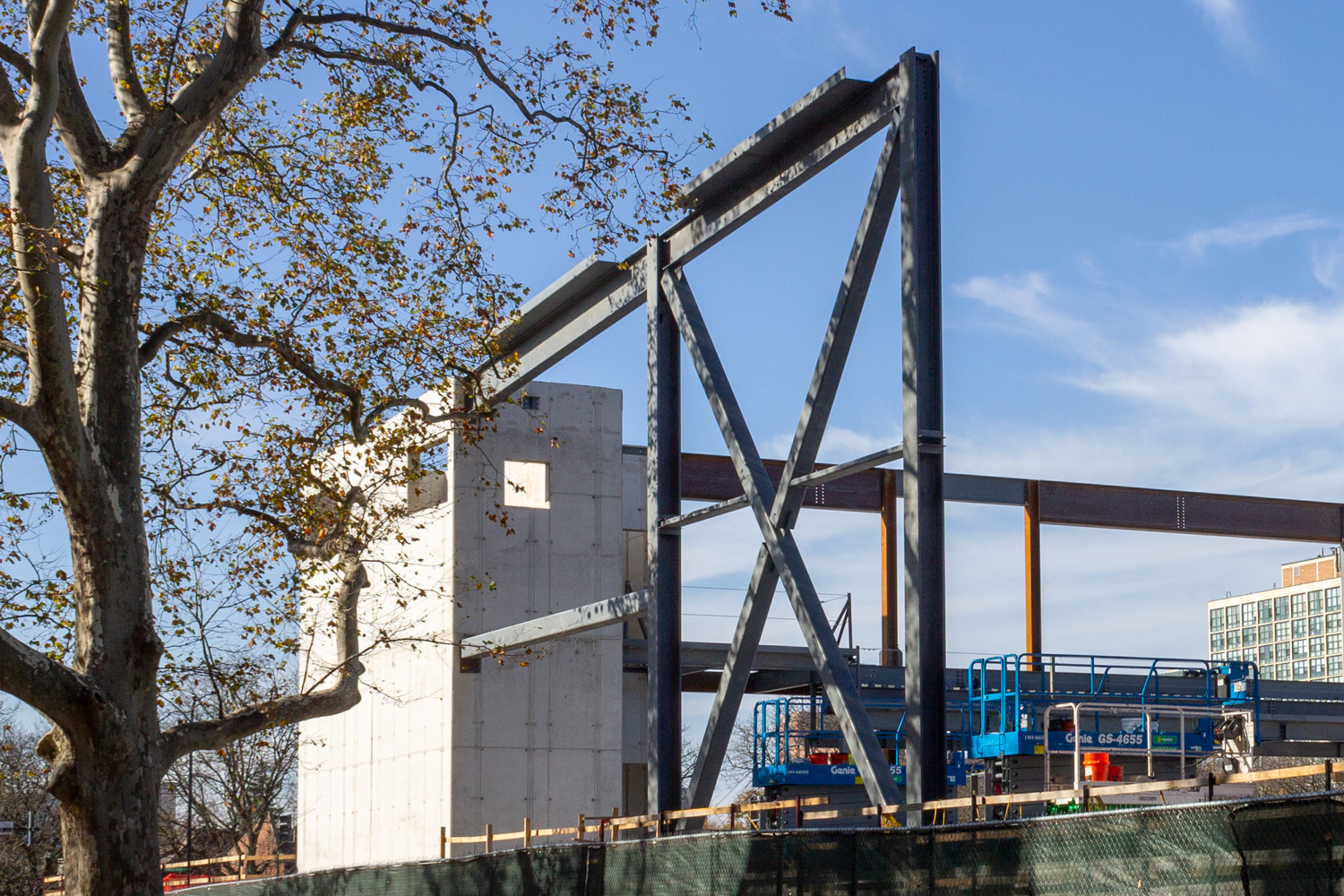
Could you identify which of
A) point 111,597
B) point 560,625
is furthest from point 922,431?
point 560,625

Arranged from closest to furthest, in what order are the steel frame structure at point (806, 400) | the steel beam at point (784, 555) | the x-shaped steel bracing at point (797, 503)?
1. the steel frame structure at point (806, 400)
2. the steel beam at point (784, 555)
3. the x-shaped steel bracing at point (797, 503)

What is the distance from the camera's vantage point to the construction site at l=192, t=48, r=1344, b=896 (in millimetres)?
10609

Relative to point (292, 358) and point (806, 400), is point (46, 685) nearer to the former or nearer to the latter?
point (292, 358)

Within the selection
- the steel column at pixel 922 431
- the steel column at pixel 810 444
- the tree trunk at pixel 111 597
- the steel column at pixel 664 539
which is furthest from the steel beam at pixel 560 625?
the tree trunk at pixel 111 597

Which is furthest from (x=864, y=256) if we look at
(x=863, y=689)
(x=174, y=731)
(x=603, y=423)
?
(x=863, y=689)

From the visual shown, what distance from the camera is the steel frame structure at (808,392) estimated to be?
14.4 meters

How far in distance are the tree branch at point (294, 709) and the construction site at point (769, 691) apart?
38.2 inches

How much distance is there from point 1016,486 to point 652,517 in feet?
65.6

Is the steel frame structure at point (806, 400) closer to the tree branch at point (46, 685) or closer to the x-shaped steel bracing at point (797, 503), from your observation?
the x-shaped steel bracing at point (797, 503)

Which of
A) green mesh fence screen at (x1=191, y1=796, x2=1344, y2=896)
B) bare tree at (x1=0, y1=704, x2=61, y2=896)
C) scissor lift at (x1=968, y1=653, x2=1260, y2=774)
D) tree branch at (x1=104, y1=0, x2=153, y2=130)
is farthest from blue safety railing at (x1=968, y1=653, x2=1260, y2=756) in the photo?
bare tree at (x1=0, y1=704, x2=61, y2=896)

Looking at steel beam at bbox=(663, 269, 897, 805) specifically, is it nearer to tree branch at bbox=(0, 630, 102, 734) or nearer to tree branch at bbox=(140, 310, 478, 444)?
tree branch at bbox=(140, 310, 478, 444)

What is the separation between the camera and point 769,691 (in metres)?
32.2

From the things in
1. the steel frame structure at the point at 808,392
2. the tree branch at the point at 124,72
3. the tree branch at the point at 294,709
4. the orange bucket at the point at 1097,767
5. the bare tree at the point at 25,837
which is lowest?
the bare tree at the point at 25,837

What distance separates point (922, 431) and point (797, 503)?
104 inches
